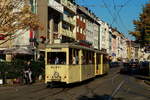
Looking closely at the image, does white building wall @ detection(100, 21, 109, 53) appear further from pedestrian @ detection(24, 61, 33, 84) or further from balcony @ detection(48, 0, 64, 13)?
pedestrian @ detection(24, 61, 33, 84)

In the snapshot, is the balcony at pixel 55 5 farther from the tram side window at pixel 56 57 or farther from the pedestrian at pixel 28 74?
the tram side window at pixel 56 57

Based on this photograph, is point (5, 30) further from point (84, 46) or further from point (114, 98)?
point (114, 98)

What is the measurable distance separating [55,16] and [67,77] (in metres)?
36.1

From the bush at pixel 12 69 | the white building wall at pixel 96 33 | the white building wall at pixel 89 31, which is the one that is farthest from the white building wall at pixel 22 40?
the white building wall at pixel 96 33

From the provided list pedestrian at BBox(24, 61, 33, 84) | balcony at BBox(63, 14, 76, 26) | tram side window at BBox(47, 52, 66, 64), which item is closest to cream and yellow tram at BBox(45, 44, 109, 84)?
tram side window at BBox(47, 52, 66, 64)

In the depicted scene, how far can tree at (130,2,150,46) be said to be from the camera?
42.5m

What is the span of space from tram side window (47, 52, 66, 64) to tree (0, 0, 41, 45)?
25.5 feet

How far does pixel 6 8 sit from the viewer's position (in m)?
29.9

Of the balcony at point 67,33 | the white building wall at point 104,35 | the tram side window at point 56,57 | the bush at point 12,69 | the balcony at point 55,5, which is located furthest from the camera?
the white building wall at point 104,35

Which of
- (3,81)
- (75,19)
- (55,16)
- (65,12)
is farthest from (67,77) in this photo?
(75,19)

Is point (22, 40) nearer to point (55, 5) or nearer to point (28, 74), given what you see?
point (55, 5)

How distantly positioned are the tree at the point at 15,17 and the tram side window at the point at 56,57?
25.5 ft

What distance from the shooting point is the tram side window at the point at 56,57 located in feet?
75.6

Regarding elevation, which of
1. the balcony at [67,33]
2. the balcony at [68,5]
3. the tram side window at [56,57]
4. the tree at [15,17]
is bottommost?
the tram side window at [56,57]
